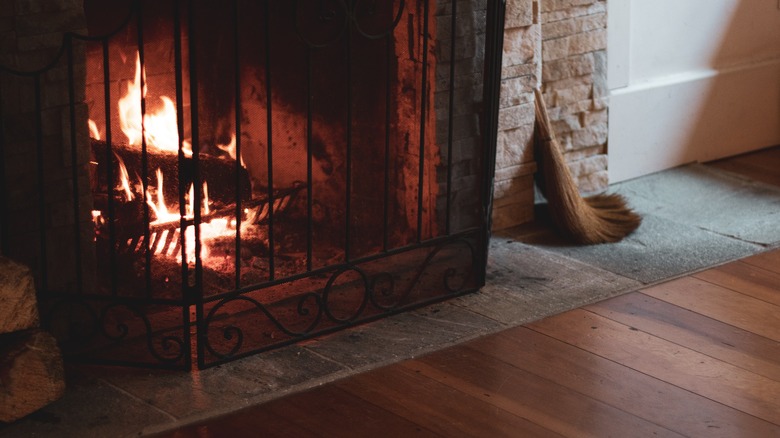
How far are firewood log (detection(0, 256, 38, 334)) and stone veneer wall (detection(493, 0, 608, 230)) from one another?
1627 mm

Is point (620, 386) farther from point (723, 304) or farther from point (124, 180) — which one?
point (124, 180)

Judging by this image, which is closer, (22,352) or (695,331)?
(22,352)

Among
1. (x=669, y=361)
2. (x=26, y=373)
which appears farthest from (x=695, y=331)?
(x=26, y=373)

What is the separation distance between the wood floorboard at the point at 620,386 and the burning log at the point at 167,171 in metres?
0.81

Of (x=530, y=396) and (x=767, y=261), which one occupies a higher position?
(x=767, y=261)

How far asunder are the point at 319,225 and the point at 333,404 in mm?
925

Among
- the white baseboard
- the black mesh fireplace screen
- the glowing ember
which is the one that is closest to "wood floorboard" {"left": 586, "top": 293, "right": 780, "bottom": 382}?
the black mesh fireplace screen

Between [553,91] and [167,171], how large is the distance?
1.35 m

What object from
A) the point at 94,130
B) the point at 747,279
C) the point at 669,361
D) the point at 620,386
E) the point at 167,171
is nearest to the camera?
the point at 620,386

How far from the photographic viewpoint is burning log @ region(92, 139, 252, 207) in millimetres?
3107

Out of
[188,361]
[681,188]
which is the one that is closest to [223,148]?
[188,361]

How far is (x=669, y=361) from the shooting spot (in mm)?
2877

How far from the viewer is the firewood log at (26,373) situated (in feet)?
8.10

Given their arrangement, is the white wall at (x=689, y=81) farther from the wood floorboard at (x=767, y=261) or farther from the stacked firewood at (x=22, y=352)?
the stacked firewood at (x=22, y=352)
